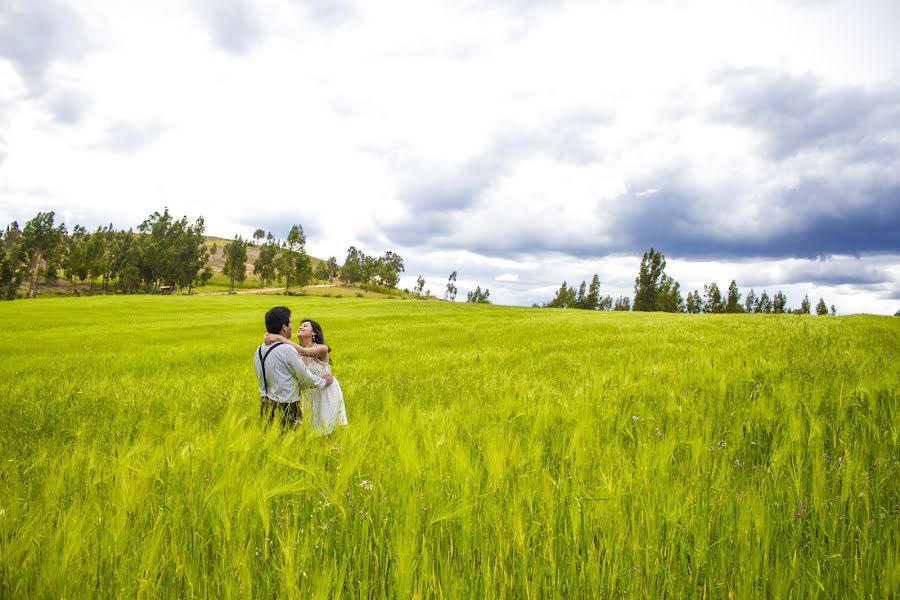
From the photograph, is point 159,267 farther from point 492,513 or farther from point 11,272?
point 492,513

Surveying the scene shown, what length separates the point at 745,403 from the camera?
373cm

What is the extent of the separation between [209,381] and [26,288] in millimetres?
175455

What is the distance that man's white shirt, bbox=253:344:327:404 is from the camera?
16.9ft

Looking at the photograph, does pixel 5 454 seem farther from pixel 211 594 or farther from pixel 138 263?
pixel 138 263

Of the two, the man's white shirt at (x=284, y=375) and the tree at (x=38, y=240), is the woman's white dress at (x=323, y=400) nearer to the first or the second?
the man's white shirt at (x=284, y=375)

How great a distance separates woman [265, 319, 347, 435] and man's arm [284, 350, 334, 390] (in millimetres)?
157

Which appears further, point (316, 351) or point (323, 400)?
point (316, 351)

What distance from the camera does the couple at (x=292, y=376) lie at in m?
5.18

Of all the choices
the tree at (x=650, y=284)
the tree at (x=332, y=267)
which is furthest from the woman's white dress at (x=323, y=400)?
the tree at (x=332, y=267)

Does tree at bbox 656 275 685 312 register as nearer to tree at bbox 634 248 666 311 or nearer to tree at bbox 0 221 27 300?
tree at bbox 634 248 666 311

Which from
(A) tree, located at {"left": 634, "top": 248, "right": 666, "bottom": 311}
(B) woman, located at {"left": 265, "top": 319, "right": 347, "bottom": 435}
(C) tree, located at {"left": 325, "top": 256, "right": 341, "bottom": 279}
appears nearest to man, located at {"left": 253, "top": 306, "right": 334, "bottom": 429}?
(B) woman, located at {"left": 265, "top": 319, "right": 347, "bottom": 435}

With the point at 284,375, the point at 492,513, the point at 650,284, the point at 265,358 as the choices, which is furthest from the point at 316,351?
the point at 650,284

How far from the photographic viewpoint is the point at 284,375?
5.41m

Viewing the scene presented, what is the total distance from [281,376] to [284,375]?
0.05 m
